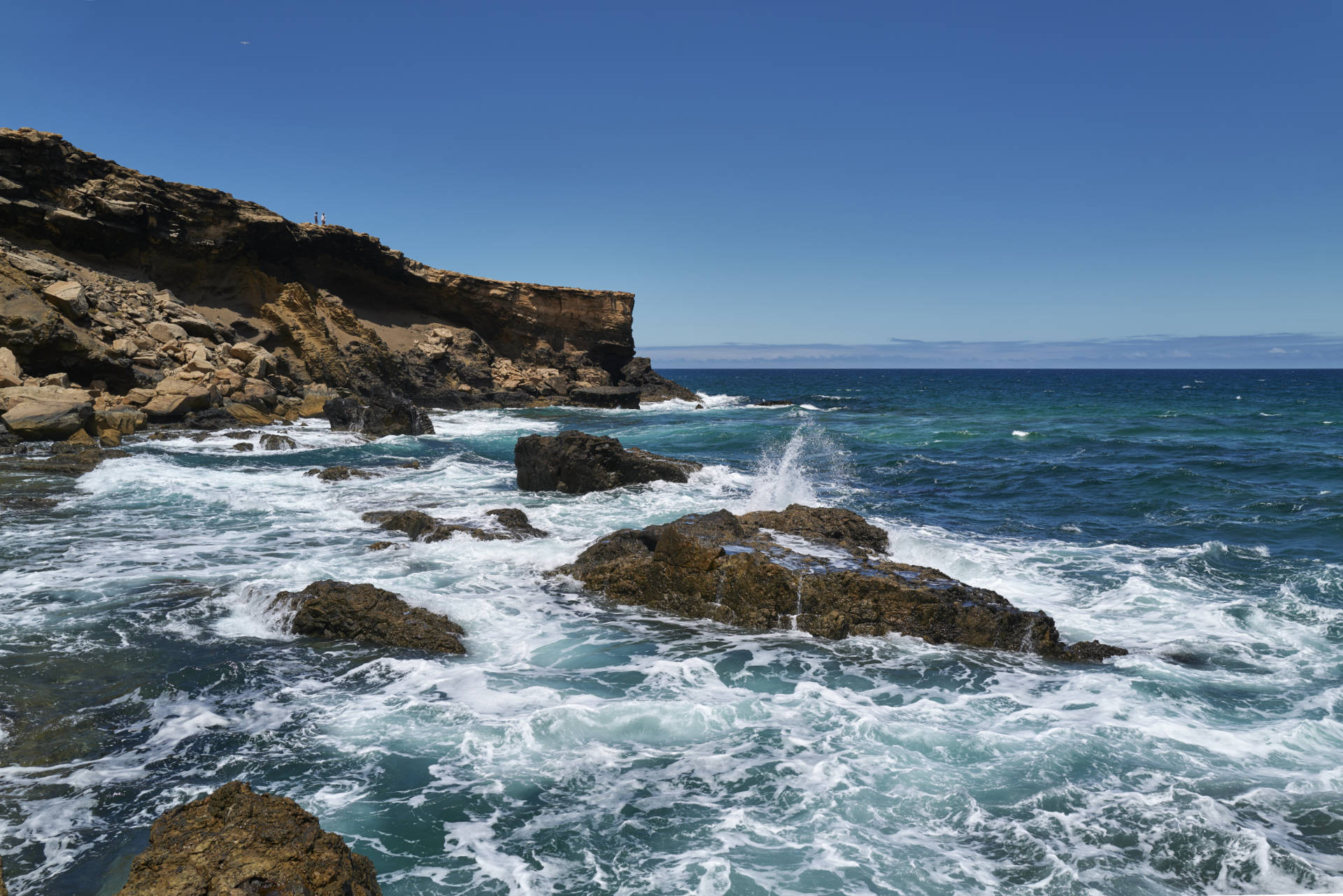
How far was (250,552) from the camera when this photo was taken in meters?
9.71

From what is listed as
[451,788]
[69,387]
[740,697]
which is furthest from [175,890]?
[69,387]

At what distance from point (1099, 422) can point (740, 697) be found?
30.5m

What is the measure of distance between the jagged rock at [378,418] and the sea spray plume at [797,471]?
432 inches

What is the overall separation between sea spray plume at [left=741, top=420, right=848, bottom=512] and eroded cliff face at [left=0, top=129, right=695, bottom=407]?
1688 cm

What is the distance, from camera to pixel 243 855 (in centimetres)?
289

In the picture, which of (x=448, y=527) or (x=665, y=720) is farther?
(x=448, y=527)

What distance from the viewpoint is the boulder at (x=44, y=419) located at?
52.8 ft

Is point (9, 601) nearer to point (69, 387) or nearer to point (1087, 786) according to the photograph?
point (1087, 786)

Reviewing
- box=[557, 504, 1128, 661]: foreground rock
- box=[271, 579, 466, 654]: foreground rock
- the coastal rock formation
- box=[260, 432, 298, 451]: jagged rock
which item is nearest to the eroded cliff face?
box=[260, 432, 298, 451]: jagged rock

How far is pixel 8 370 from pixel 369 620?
1645 cm

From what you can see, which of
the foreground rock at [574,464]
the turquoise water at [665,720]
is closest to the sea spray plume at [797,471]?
the turquoise water at [665,720]

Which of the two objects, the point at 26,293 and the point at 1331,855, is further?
the point at 26,293

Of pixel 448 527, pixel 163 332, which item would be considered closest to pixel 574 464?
pixel 448 527

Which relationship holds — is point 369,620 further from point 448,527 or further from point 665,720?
point 448,527
